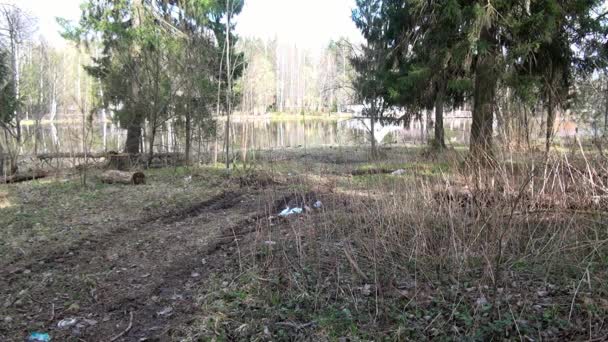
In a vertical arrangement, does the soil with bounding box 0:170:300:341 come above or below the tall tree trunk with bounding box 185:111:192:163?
below

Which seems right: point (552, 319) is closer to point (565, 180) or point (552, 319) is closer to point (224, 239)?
point (565, 180)

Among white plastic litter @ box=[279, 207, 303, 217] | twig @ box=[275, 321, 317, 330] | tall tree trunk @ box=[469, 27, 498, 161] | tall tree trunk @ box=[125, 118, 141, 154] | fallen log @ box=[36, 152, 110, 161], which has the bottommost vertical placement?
twig @ box=[275, 321, 317, 330]

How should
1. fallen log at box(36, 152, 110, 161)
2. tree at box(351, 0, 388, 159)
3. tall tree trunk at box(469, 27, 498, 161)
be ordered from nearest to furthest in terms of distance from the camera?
1. tall tree trunk at box(469, 27, 498, 161)
2. fallen log at box(36, 152, 110, 161)
3. tree at box(351, 0, 388, 159)

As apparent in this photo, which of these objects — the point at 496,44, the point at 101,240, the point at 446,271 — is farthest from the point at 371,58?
the point at 446,271

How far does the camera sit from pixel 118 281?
4891 mm

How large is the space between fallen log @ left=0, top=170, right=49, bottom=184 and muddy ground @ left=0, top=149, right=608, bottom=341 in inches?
231

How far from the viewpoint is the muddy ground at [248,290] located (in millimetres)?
3428

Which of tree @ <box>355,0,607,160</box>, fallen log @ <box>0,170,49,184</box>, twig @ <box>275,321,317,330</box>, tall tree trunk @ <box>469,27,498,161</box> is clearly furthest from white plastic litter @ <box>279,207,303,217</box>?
fallen log @ <box>0,170,49,184</box>

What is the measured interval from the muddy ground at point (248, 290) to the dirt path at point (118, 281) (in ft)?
0.05

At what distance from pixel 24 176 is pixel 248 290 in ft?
36.6

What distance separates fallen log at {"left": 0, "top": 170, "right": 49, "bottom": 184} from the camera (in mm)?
12359

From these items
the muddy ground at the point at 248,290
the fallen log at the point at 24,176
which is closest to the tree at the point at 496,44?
the muddy ground at the point at 248,290

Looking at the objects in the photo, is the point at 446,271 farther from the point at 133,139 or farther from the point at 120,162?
the point at 133,139

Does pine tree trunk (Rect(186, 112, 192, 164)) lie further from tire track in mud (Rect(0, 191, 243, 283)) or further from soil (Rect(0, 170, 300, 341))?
soil (Rect(0, 170, 300, 341))
